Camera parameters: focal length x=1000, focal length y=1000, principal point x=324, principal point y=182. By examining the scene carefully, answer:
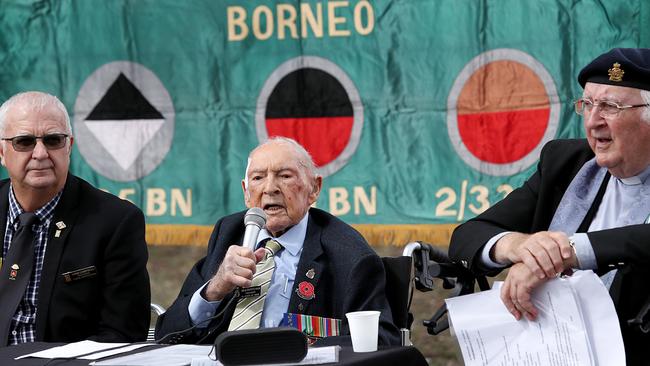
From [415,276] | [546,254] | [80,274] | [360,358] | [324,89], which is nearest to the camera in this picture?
[360,358]

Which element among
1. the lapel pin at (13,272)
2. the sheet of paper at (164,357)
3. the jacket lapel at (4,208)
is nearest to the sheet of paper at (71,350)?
the sheet of paper at (164,357)

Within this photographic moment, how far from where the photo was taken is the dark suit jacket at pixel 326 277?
123 inches

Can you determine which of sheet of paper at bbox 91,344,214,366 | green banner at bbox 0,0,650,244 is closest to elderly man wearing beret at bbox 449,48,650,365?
sheet of paper at bbox 91,344,214,366

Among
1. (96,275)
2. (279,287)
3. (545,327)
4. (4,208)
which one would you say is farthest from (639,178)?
(4,208)

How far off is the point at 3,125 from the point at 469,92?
2280 mm

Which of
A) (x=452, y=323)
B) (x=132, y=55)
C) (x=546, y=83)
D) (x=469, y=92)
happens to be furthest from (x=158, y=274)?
(x=452, y=323)

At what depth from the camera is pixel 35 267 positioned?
3436 millimetres

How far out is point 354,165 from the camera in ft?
16.6

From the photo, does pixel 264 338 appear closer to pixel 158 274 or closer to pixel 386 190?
pixel 386 190

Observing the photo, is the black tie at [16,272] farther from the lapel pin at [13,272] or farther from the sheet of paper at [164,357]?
the sheet of paper at [164,357]

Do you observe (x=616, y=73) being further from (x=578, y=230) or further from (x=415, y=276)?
(x=415, y=276)

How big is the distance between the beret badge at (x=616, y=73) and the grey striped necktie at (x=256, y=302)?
1.24 meters

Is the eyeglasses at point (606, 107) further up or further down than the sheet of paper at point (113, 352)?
further up

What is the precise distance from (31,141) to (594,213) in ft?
6.22
